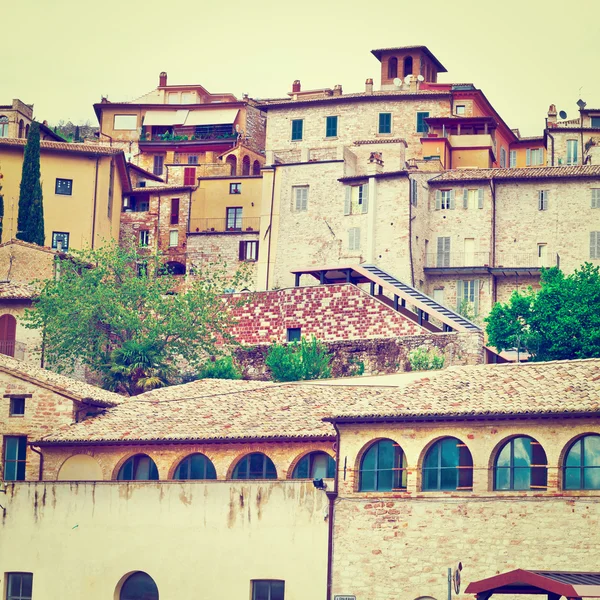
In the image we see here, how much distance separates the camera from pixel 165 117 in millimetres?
109375

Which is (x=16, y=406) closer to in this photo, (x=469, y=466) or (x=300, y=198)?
(x=469, y=466)

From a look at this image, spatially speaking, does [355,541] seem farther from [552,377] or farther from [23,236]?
[23,236]

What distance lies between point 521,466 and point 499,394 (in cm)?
275

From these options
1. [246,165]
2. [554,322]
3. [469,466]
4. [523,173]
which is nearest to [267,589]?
[469,466]

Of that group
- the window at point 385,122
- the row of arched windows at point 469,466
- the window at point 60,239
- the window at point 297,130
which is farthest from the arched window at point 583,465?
the window at point 297,130

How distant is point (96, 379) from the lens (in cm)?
7006

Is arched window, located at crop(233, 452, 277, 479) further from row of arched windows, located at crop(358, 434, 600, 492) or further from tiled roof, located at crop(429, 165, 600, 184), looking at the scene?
tiled roof, located at crop(429, 165, 600, 184)

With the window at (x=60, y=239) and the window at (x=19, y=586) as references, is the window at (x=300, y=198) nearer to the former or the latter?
the window at (x=60, y=239)

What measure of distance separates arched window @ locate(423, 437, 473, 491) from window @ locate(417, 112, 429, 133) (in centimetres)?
4926

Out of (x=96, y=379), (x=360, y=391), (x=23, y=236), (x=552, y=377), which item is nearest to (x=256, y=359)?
(x=96, y=379)

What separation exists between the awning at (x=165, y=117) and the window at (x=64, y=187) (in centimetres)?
2590

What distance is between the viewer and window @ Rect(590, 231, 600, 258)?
7988 centimetres

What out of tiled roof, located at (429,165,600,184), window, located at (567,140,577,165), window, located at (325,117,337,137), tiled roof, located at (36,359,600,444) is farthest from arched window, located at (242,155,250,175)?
tiled roof, located at (36,359,600,444)

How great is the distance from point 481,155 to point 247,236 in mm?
13411
